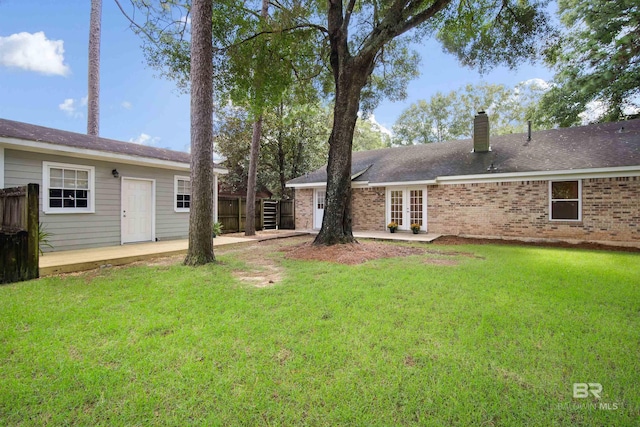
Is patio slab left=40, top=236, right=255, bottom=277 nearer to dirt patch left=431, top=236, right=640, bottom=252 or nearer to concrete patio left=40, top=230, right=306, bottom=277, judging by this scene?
concrete patio left=40, top=230, right=306, bottom=277

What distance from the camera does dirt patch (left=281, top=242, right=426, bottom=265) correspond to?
6906 millimetres

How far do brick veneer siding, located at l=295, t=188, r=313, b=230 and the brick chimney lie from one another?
8.03 m

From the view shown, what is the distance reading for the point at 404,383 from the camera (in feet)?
7.00

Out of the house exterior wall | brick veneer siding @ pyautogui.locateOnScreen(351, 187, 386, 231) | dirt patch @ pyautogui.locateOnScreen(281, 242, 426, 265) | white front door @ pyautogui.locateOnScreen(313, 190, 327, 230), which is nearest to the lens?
the house exterior wall

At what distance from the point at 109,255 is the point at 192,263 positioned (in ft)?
7.21

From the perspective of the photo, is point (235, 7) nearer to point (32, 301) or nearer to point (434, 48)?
point (434, 48)

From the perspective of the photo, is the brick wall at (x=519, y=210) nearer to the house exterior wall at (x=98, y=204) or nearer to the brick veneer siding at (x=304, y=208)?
the brick veneer siding at (x=304, y=208)

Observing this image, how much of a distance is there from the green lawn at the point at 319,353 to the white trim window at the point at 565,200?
6421 millimetres

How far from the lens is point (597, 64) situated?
13.5 m

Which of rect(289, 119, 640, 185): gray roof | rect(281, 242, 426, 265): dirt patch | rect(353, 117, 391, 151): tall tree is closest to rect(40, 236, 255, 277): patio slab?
rect(281, 242, 426, 265): dirt patch

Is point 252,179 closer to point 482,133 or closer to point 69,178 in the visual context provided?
point 69,178
